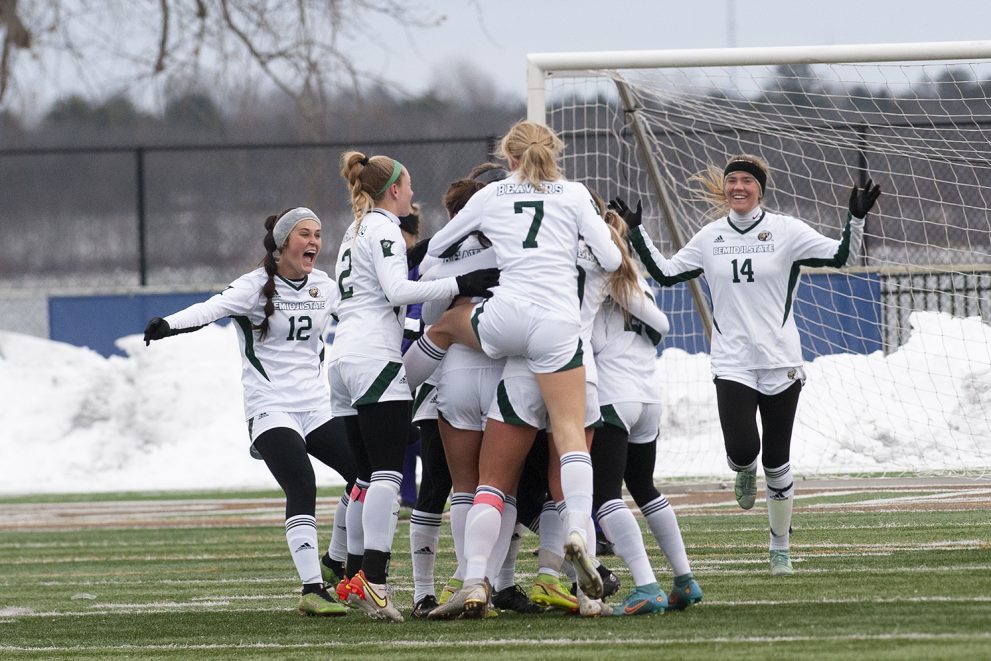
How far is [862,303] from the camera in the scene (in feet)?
44.2

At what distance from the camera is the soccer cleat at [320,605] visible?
22.0 ft

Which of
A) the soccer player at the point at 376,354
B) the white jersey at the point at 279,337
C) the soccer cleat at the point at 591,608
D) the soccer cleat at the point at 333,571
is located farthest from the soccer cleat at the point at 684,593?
the soccer cleat at the point at 333,571

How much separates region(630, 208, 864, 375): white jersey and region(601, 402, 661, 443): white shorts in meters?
1.15

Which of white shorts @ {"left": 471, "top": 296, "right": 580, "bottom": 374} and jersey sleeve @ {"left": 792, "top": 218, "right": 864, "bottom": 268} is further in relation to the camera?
jersey sleeve @ {"left": 792, "top": 218, "right": 864, "bottom": 268}

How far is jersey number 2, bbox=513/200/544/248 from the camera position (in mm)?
6258

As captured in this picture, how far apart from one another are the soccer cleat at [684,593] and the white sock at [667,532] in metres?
0.06

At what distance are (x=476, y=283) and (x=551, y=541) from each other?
1186mm

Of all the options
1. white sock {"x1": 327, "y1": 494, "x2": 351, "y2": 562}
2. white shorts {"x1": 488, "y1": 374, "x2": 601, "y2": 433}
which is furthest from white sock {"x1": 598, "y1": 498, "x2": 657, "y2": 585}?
white sock {"x1": 327, "y1": 494, "x2": 351, "y2": 562}

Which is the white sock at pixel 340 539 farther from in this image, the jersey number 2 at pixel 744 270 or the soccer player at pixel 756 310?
the jersey number 2 at pixel 744 270

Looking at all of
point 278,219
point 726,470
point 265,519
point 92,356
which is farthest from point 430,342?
point 92,356

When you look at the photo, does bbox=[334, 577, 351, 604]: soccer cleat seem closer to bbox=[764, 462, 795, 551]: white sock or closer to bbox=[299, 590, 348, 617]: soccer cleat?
bbox=[299, 590, 348, 617]: soccer cleat

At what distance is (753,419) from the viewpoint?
764cm

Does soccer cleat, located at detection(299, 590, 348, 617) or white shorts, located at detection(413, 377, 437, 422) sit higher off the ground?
white shorts, located at detection(413, 377, 437, 422)

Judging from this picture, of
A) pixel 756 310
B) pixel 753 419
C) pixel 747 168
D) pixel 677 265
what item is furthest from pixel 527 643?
pixel 747 168
